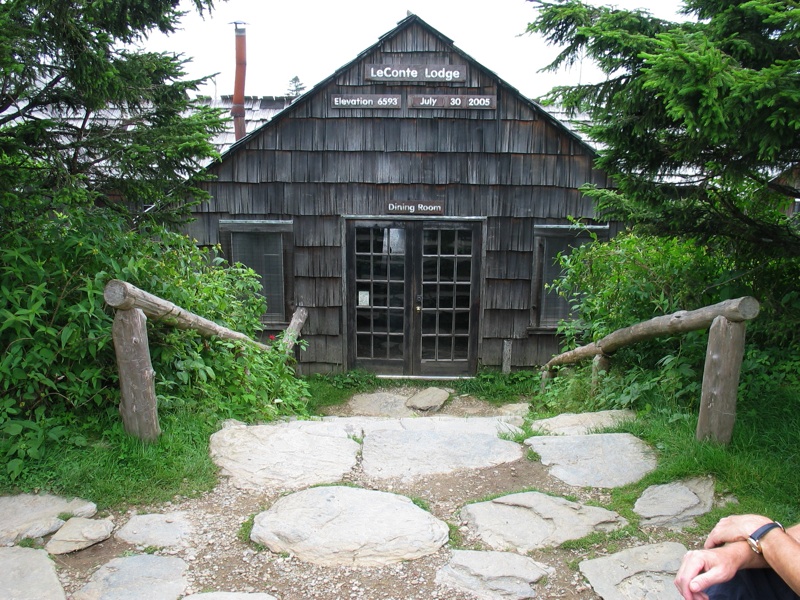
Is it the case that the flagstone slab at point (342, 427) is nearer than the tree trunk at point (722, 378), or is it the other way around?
the tree trunk at point (722, 378)

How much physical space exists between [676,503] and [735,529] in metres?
1.21

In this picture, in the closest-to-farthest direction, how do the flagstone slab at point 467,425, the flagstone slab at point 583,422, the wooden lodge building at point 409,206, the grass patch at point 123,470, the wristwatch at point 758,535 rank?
the wristwatch at point 758,535 → the grass patch at point 123,470 → the flagstone slab at point 583,422 → the flagstone slab at point 467,425 → the wooden lodge building at point 409,206

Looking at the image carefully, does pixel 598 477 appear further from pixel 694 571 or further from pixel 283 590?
pixel 283 590

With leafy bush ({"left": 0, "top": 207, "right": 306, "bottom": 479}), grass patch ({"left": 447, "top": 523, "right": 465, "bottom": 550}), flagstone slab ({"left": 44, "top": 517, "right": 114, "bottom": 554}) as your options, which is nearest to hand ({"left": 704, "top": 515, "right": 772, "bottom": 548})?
grass patch ({"left": 447, "top": 523, "right": 465, "bottom": 550})

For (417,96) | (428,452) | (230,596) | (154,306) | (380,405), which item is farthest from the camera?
(380,405)

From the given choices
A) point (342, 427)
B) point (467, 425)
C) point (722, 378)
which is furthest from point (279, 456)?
point (722, 378)

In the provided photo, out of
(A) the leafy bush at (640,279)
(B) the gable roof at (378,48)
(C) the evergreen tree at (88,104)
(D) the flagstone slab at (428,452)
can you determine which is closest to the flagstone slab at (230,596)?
(D) the flagstone slab at (428,452)

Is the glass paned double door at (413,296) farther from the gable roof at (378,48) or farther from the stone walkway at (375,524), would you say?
the stone walkway at (375,524)

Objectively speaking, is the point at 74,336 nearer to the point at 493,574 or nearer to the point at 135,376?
the point at 135,376

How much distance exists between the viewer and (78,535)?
255 centimetres

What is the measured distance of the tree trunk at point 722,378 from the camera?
3.08m

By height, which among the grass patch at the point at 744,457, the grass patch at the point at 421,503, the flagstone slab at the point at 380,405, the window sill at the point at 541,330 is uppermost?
the grass patch at the point at 744,457

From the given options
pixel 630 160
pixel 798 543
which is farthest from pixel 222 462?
pixel 630 160

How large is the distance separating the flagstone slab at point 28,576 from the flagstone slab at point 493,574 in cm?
146
